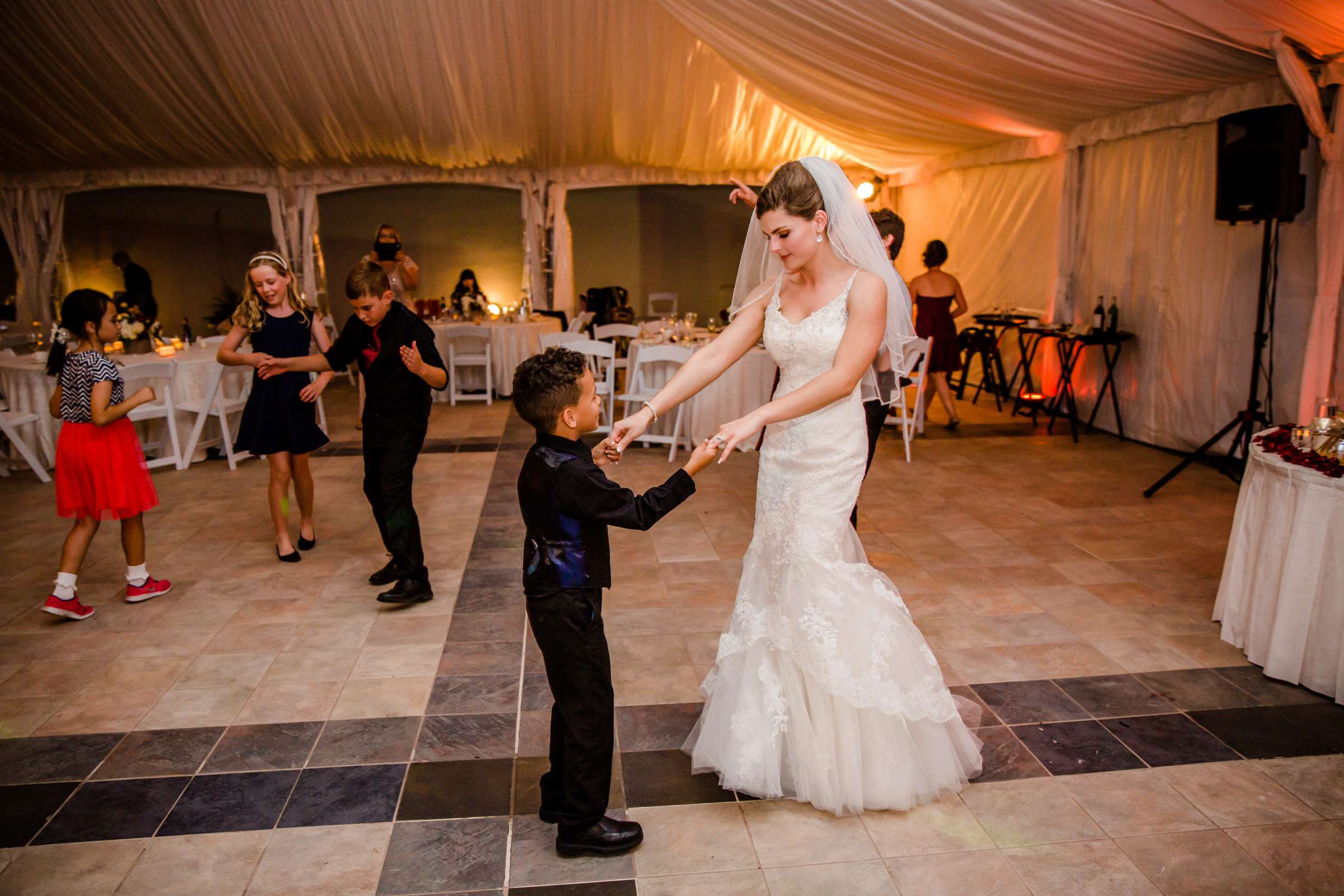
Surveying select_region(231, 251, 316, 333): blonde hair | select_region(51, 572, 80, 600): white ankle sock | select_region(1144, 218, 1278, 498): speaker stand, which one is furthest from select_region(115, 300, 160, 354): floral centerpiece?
select_region(1144, 218, 1278, 498): speaker stand

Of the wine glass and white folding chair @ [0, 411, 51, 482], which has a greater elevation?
the wine glass

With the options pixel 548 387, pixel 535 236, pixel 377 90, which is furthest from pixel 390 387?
pixel 535 236

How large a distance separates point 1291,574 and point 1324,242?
3276mm

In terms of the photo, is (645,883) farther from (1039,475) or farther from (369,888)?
(1039,475)

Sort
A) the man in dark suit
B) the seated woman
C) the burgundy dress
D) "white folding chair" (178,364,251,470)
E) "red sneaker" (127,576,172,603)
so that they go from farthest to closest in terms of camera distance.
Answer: the man in dark suit < the seated woman < the burgundy dress < "white folding chair" (178,364,251,470) < "red sneaker" (127,576,172,603)

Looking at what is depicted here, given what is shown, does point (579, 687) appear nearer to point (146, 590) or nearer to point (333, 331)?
point (146, 590)

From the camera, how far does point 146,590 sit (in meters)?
4.15

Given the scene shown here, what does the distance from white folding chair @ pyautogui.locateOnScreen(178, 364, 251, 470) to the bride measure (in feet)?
17.1

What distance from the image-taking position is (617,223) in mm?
15906

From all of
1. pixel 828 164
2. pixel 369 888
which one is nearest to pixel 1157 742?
pixel 828 164

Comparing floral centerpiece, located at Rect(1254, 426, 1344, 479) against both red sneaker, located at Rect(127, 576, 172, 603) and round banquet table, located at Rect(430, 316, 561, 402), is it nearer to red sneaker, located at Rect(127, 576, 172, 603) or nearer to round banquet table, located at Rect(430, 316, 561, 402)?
red sneaker, located at Rect(127, 576, 172, 603)

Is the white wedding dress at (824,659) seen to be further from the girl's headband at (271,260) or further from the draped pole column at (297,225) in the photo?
the draped pole column at (297,225)

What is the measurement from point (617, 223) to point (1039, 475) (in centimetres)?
1103

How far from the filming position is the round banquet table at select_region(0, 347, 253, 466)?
6.52m
